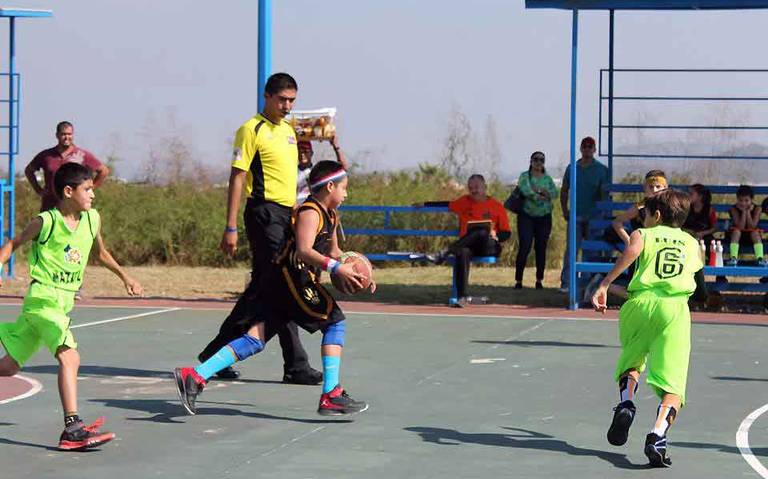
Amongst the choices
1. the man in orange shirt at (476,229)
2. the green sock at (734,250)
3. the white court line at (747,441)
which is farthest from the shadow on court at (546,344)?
the green sock at (734,250)

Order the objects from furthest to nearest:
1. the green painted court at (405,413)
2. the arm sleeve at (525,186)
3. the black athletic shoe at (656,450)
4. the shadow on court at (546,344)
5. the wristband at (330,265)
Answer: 1. the arm sleeve at (525,186)
2. the shadow on court at (546,344)
3. the wristband at (330,265)
4. the green painted court at (405,413)
5. the black athletic shoe at (656,450)

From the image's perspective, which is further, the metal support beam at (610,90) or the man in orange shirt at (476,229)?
the metal support beam at (610,90)

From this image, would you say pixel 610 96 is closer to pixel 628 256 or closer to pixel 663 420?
pixel 628 256

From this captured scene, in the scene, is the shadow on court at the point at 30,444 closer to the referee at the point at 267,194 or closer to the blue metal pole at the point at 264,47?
the referee at the point at 267,194

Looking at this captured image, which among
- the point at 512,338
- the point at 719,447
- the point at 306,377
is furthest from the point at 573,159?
the point at 719,447

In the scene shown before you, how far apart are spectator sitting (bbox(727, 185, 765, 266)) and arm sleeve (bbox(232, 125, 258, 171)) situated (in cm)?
817

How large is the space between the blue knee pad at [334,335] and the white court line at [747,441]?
247 cm

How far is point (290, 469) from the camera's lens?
770 centimetres

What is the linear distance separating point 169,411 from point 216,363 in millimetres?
474

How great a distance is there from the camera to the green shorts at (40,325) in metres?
8.17

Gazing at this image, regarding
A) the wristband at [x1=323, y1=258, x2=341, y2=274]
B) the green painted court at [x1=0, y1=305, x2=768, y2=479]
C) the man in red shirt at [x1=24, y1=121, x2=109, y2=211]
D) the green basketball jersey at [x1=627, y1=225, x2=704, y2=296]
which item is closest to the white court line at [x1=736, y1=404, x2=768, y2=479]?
the green painted court at [x1=0, y1=305, x2=768, y2=479]

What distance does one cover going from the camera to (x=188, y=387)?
9039 millimetres

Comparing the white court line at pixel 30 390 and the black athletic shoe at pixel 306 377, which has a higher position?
the black athletic shoe at pixel 306 377

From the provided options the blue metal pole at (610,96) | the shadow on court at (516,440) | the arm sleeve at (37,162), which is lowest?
the shadow on court at (516,440)
